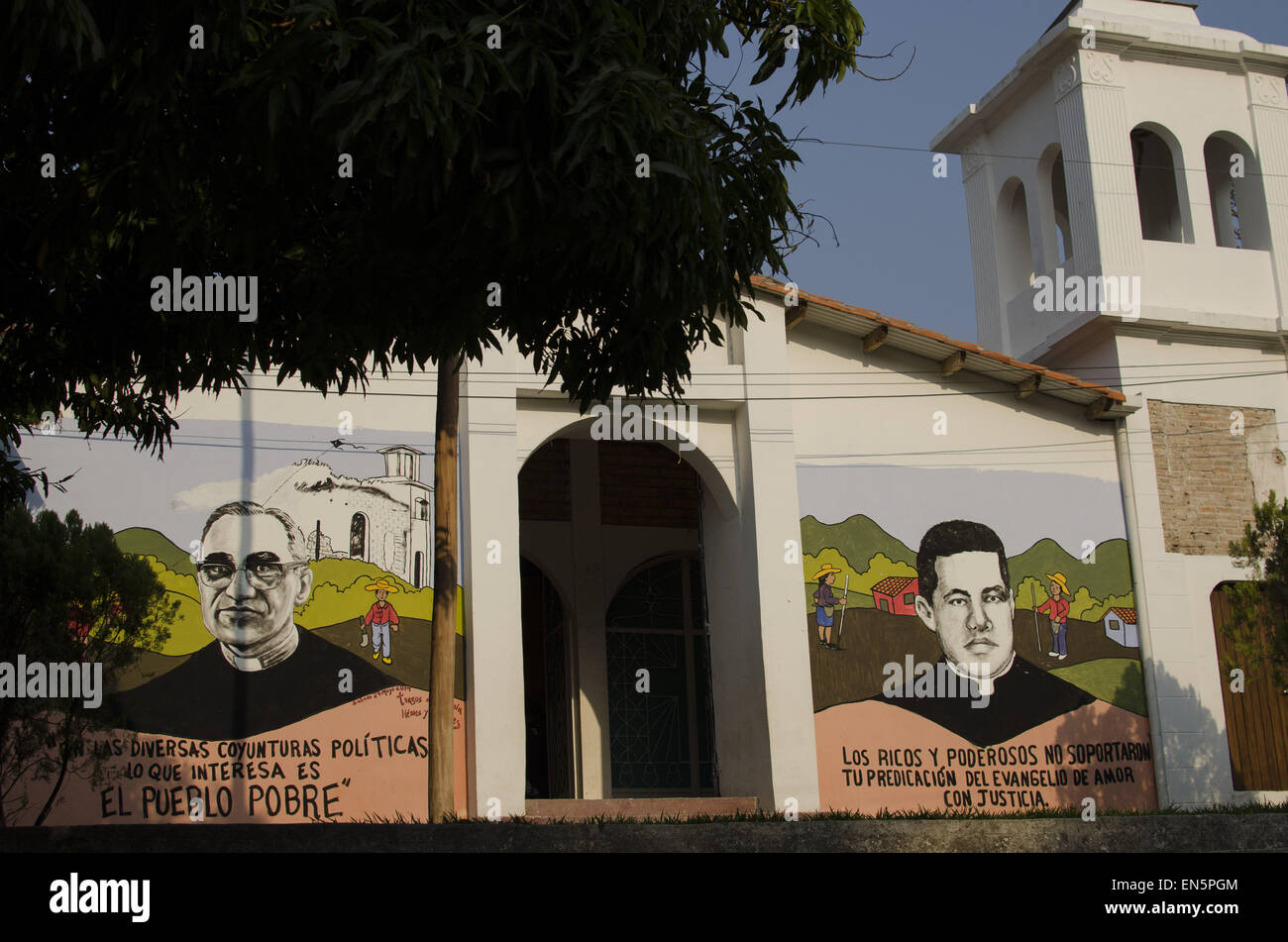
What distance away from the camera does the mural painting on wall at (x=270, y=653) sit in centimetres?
1287

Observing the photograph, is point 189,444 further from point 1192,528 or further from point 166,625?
point 1192,528

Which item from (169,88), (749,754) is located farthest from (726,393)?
(169,88)

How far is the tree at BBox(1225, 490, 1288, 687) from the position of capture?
46.2 feet

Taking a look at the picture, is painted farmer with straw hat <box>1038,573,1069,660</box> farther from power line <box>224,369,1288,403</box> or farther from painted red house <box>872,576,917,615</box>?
power line <box>224,369,1288,403</box>

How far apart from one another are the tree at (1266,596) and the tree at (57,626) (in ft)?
35.7

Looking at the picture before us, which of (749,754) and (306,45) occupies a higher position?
(306,45)

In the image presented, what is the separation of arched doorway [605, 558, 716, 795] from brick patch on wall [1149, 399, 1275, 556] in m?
6.02

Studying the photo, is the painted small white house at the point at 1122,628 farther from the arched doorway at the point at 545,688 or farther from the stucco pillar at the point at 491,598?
the stucco pillar at the point at 491,598

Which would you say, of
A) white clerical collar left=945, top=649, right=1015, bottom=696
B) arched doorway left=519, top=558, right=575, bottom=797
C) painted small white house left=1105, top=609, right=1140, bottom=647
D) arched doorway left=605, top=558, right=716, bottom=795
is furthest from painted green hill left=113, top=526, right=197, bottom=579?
painted small white house left=1105, top=609, right=1140, bottom=647

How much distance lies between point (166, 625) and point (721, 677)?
615cm

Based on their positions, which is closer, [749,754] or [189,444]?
[189,444]
